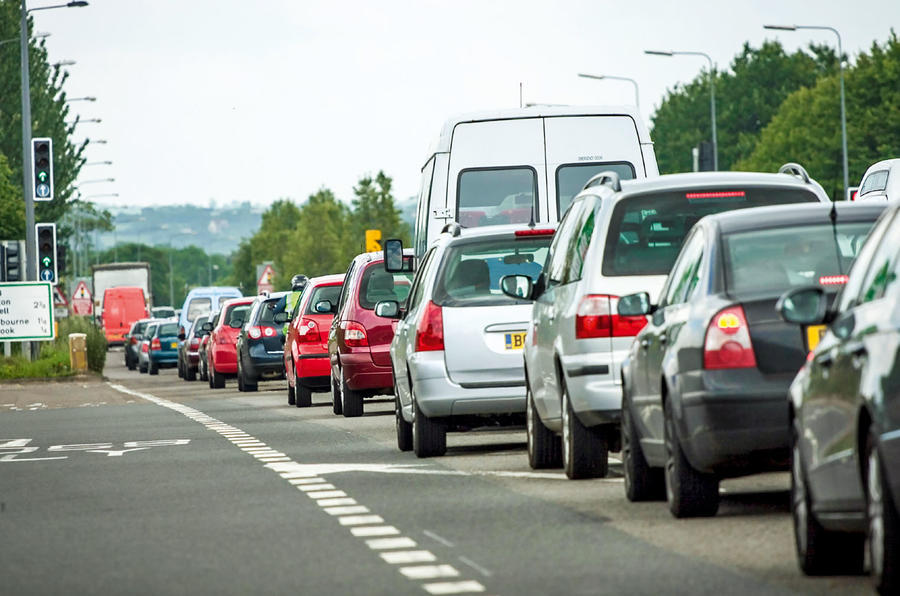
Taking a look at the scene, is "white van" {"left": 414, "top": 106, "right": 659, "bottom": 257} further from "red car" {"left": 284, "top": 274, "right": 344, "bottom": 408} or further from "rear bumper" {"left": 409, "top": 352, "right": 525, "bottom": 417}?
"rear bumper" {"left": 409, "top": 352, "right": 525, "bottom": 417}

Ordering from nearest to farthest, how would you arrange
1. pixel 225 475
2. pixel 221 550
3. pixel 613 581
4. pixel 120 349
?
pixel 613 581 < pixel 221 550 < pixel 225 475 < pixel 120 349

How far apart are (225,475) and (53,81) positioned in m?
67.1

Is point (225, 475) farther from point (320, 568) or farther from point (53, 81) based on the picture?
point (53, 81)

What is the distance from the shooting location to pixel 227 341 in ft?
128

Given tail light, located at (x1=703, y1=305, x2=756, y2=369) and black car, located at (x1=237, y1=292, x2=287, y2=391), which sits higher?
tail light, located at (x1=703, y1=305, x2=756, y2=369)

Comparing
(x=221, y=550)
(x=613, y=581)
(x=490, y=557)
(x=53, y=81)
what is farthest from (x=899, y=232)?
(x=53, y=81)

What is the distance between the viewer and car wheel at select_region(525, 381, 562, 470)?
14031mm

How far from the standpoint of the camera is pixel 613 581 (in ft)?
26.9

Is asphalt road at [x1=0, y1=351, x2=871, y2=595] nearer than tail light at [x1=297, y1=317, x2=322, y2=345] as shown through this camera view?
Yes

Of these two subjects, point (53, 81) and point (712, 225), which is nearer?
point (712, 225)

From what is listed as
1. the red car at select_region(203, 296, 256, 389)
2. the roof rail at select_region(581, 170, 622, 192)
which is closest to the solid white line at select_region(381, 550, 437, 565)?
the roof rail at select_region(581, 170, 622, 192)

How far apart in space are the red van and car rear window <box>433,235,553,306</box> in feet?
286

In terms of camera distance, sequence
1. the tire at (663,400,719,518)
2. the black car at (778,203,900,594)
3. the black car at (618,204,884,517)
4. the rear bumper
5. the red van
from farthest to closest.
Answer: the red van → the rear bumper → the tire at (663,400,719,518) → the black car at (618,204,884,517) → the black car at (778,203,900,594)

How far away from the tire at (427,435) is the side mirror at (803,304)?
7901mm
